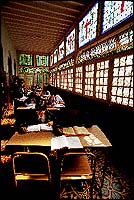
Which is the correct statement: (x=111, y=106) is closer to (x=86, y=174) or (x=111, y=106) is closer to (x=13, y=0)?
(x=86, y=174)

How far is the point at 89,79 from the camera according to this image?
250 inches

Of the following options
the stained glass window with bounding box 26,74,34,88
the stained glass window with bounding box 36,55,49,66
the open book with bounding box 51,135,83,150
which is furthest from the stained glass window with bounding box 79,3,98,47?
the stained glass window with bounding box 26,74,34,88

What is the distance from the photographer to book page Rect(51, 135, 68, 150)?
1.98 meters

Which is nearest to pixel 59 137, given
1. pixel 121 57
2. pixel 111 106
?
pixel 111 106

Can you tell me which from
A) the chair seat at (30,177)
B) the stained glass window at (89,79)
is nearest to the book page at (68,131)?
the chair seat at (30,177)

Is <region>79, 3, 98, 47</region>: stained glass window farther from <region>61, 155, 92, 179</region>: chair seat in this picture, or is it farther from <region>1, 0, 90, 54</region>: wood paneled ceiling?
<region>61, 155, 92, 179</region>: chair seat

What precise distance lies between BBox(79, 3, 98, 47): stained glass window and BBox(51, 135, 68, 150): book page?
14.4 feet

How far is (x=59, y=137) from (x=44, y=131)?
1.17 feet

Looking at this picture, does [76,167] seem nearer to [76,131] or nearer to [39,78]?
[76,131]

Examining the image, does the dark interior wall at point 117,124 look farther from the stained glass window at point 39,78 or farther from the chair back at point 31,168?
the stained glass window at point 39,78

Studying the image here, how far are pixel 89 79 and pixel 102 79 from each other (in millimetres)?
1210

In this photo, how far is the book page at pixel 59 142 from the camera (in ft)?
6.51

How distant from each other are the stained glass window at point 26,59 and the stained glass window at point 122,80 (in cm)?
1335

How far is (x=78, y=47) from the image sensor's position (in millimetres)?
7391
